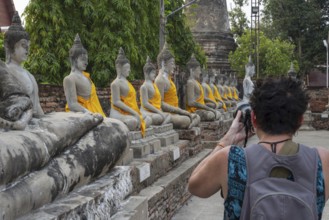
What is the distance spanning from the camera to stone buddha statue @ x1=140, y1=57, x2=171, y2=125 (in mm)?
6613

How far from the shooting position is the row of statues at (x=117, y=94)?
2725mm

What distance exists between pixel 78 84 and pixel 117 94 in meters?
0.87

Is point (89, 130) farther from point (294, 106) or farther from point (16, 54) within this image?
point (294, 106)

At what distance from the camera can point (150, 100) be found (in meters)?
6.83

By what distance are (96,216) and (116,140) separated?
0.69 meters

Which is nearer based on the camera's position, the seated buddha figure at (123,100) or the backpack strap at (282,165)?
the backpack strap at (282,165)

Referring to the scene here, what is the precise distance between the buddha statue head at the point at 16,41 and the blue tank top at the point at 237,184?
1778 millimetres

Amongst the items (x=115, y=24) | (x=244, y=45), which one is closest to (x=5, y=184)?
(x=115, y=24)

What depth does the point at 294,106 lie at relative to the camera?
188 centimetres

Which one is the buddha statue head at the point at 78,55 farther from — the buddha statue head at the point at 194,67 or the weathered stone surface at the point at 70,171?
the buddha statue head at the point at 194,67

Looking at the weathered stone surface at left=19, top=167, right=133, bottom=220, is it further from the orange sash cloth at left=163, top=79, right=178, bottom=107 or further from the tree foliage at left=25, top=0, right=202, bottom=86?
the tree foliage at left=25, top=0, right=202, bottom=86

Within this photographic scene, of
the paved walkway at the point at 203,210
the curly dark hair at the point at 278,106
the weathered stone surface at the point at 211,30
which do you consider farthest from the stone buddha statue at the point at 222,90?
the curly dark hair at the point at 278,106

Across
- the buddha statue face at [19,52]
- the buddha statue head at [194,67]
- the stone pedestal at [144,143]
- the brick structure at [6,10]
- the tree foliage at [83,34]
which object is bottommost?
the stone pedestal at [144,143]

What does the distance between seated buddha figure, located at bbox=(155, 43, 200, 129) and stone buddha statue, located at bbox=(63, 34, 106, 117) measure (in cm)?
273
